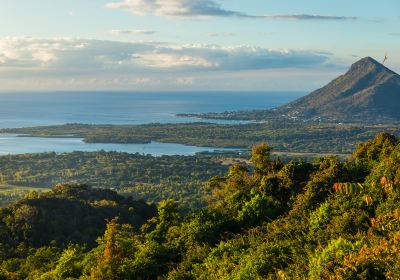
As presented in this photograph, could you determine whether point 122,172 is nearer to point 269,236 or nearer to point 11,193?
point 11,193

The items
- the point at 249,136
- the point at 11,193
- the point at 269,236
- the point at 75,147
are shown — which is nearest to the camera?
the point at 269,236

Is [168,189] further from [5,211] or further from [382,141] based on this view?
[382,141]

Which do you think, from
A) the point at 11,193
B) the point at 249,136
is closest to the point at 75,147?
the point at 249,136

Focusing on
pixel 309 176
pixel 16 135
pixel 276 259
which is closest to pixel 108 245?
pixel 276 259

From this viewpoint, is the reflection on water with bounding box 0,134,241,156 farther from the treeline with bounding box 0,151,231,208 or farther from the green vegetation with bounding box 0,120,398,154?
the treeline with bounding box 0,151,231,208

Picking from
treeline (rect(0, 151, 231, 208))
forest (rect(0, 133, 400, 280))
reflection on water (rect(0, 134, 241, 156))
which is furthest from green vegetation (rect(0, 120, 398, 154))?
forest (rect(0, 133, 400, 280))
